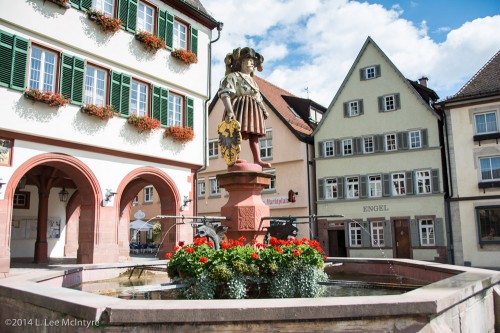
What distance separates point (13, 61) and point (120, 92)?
12.3 feet

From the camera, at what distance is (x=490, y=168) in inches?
974

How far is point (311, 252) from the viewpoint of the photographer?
20.5 ft

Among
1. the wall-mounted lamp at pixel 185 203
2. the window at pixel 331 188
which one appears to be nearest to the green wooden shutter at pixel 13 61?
the wall-mounted lamp at pixel 185 203

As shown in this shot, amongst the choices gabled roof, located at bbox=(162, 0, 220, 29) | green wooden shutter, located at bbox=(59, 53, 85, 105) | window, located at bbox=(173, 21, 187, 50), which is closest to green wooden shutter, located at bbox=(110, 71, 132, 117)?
green wooden shutter, located at bbox=(59, 53, 85, 105)

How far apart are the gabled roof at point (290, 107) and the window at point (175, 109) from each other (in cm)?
1317

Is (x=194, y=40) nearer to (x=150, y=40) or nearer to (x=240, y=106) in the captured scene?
(x=150, y=40)

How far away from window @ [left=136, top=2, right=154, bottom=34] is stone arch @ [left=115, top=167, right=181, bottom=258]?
5.20 meters

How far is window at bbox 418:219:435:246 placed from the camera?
85.9 ft

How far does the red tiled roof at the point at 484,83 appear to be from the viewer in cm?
2501

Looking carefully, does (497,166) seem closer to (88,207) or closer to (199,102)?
(199,102)

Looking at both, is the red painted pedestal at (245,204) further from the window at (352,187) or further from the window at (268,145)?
the window at (268,145)

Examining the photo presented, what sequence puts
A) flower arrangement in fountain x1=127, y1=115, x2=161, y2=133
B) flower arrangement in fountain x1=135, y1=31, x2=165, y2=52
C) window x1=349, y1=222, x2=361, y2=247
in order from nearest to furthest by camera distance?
flower arrangement in fountain x1=127, y1=115, x2=161, y2=133
flower arrangement in fountain x1=135, y1=31, x2=165, y2=52
window x1=349, y1=222, x2=361, y2=247

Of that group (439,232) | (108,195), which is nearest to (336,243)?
(439,232)

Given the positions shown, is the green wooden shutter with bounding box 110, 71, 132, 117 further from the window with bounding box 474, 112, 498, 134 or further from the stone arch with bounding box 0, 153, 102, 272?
the window with bounding box 474, 112, 498, 134
